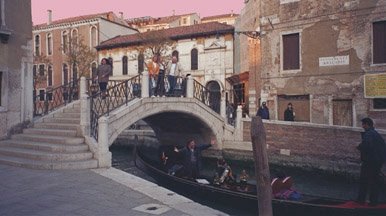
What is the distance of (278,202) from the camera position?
704 cm

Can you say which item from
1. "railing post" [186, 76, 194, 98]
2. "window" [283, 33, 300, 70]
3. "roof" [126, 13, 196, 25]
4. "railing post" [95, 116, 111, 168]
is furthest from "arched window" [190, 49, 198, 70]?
"railing post" [95, 116, 111, 168]

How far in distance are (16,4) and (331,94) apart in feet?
35.1

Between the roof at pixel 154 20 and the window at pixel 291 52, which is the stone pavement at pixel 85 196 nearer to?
the window at pixel 291 52

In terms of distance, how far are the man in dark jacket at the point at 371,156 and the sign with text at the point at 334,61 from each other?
7596 millimetres

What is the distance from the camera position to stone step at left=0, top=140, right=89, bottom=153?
7.64 m

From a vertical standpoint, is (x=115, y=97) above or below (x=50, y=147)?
above

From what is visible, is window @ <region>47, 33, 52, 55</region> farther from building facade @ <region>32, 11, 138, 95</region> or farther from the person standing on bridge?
the person standing on bridge

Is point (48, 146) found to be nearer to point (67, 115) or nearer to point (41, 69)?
point (67, 115)

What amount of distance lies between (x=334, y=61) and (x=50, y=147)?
10466mm

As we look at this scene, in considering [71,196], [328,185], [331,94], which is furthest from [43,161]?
[331,94]

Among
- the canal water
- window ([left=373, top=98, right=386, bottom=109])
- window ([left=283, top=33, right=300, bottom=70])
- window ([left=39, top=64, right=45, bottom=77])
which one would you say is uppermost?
window ([left=39, top=64, right=45, bottom=77])

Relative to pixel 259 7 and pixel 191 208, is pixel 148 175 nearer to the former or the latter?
pixel 191 208

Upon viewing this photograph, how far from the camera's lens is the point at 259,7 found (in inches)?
642

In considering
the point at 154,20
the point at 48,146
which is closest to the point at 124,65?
the point at 154,20
